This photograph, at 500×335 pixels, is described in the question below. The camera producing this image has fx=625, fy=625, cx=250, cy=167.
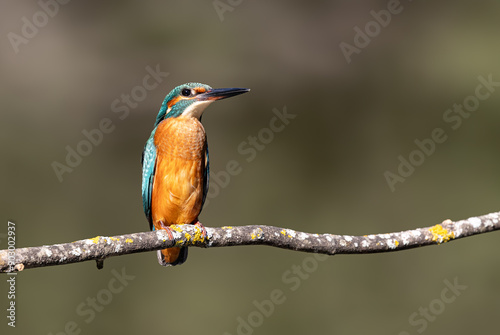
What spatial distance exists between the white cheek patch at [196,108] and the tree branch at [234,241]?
0.49 metres

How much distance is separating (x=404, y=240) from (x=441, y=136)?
172 inches

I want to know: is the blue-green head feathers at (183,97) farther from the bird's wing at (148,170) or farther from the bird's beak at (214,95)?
the bird's wing at (148,170)

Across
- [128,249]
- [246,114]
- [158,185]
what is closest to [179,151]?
[158,185]

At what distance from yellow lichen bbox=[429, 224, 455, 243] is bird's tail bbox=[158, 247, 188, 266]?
1.01 m

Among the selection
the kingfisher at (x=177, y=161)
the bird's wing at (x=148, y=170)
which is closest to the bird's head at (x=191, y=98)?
the kingfisher at (x=177, y=161)

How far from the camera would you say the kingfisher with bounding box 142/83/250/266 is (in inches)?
96.9

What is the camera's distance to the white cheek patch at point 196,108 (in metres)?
2.43

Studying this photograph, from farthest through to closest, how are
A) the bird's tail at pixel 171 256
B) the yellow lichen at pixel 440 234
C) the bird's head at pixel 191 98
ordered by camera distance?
the bird's tail at pixel 171 256, the bird's head at pixel 191 98, the yellow lichen at pixel 440 234

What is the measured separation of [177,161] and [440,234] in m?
1.05

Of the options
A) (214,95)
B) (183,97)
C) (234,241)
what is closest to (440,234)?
(234,241)

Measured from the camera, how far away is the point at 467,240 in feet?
20.4

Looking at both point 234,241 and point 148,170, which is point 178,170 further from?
point 234,241

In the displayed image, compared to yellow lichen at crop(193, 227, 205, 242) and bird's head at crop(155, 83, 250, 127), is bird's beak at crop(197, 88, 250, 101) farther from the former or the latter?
yellow lichen at crop(193, 227, 205, 242)

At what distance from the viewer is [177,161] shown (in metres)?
2.52
